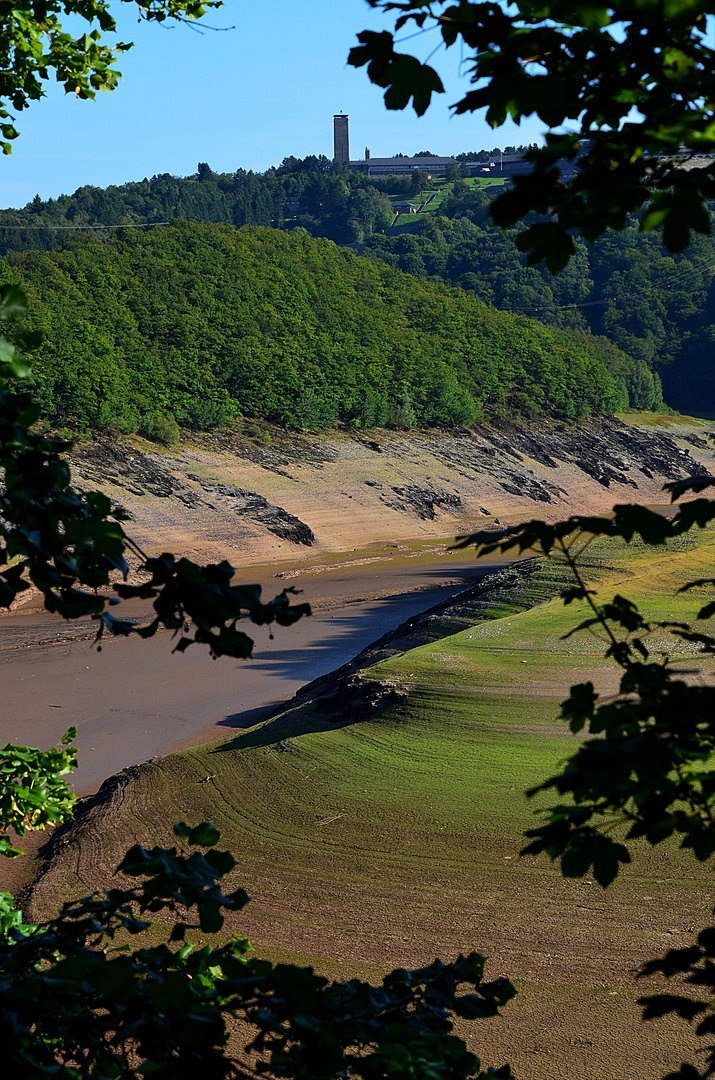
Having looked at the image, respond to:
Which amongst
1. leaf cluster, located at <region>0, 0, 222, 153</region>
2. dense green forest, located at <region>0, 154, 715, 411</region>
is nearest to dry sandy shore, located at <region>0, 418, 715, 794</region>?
leaf cluster, located at <region>0, 0, 222, 153</region>

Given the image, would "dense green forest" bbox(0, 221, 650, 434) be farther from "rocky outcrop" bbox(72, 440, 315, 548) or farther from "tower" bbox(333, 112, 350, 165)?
"tower" bbox(333, 112, 350, 165)

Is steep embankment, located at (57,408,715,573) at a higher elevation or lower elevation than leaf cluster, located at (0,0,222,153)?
lower

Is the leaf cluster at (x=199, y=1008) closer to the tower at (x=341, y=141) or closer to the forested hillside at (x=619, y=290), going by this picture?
the forested hillside at (x=619, y=290)

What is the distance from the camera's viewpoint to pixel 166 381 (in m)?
42.0

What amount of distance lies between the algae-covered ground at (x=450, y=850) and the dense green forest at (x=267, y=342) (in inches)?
1035

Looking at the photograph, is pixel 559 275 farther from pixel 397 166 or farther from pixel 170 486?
pixel 170 486

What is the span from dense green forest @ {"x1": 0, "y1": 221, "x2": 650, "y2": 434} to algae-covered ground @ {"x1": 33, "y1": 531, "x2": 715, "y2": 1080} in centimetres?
2629

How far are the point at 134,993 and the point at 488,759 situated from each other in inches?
339

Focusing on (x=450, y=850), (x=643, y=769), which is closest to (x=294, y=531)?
(x=450, y=850)

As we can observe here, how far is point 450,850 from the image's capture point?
8477 millimetres

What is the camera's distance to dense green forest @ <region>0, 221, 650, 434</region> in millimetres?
39750

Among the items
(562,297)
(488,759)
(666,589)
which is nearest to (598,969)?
(488,759)

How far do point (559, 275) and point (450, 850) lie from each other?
3482 inches

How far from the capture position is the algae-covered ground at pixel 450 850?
6273 mm
